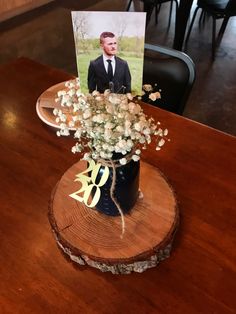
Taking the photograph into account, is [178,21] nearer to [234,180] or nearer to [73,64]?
[73,64]

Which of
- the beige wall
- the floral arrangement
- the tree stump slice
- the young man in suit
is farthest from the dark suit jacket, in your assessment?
the beige wall

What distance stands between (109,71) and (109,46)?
7cm

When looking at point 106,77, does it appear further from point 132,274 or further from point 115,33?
point 132,274

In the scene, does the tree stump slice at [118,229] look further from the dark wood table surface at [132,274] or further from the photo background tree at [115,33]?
the photo background tree at [115,33]

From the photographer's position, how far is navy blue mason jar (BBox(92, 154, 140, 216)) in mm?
765

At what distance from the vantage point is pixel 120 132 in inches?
25.9

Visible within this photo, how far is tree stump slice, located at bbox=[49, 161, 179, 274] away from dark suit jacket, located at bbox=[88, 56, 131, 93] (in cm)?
26

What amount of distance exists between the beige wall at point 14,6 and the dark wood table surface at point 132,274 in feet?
10.6

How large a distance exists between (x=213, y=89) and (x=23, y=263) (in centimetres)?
242

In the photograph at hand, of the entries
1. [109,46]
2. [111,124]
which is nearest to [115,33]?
[109,46]

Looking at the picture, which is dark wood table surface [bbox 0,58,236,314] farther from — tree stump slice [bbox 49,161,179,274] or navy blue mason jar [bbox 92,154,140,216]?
navy blue mason jar [bbox 92,154,140,216]

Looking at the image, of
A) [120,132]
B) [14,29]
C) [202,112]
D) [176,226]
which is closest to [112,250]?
[176,226]

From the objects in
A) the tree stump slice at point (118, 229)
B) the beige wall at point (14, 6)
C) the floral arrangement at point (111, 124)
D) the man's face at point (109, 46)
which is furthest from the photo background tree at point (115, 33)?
the beige wall at point (14, 6)

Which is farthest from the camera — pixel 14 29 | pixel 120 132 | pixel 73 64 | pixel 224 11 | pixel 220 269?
pixel 14 29
